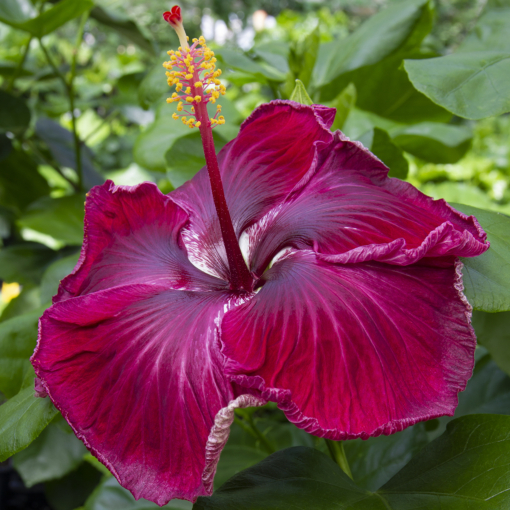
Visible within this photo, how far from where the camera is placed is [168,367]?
1.67ft

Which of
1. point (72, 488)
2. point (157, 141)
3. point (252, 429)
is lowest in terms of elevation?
point (72, 488)

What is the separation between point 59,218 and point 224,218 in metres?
0.74

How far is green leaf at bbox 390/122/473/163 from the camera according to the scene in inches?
42.9

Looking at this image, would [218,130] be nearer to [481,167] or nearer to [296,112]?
[296,112]

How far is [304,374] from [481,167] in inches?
144

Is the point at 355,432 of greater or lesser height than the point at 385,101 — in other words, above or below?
below

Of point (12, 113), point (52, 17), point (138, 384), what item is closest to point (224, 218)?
point (138, 384)

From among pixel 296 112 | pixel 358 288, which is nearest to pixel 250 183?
pixel 296 112

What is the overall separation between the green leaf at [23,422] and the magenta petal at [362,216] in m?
0.32

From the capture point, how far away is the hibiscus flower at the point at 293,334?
47 cm

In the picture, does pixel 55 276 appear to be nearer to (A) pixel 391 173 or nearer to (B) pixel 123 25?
(A) pixel 391 173

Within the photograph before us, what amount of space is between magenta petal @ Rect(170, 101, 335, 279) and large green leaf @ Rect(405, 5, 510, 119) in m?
0.13

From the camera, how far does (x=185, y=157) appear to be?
914 mm

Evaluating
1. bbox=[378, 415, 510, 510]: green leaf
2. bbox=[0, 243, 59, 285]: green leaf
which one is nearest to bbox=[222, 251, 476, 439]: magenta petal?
bbox=[378, 415, 510, 510]: green leaf
